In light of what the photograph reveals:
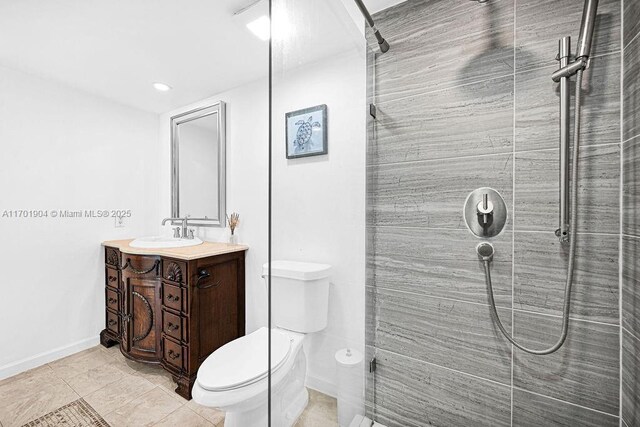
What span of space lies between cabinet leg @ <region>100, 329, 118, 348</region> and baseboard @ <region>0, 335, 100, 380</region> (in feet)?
0.19

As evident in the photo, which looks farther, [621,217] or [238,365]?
[238,365]

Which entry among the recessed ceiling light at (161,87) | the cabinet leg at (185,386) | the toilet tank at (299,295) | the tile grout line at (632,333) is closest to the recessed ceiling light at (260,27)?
the recessed ceiling light at (161,87)

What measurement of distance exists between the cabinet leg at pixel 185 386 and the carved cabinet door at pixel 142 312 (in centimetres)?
29

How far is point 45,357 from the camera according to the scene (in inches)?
83.4

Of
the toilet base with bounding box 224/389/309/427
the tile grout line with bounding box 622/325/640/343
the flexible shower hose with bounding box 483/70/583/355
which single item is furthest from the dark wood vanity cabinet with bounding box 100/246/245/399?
the tile grout line with bounding box 622/325/640/343

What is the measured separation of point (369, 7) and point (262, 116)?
1061 millimetres

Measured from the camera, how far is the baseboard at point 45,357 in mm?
1953

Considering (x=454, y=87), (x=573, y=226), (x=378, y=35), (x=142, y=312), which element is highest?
(x=378, y=35)

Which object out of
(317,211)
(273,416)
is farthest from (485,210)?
(273,416)

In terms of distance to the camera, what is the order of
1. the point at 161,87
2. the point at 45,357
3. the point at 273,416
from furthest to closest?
the point at 161,87
the point at 45,357
the point at 273,416

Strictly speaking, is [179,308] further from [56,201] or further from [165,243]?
[56,201]

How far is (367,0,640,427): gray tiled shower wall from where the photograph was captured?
94 centimetres

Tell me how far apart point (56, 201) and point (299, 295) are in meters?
2.35

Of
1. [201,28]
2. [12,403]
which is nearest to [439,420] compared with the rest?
[201,28]
